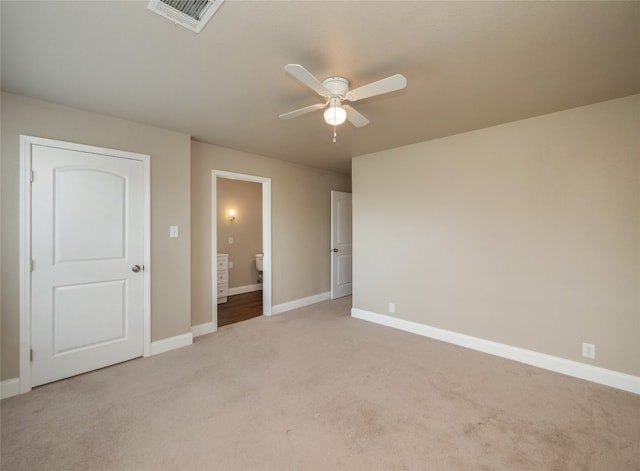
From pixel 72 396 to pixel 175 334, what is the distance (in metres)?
1.01

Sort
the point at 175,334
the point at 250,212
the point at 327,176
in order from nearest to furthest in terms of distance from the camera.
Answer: the point at 175,334
the point at 327,176
the point at 250,212

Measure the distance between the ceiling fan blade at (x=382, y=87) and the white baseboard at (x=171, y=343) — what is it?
305 cm

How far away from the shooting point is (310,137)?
11.0ft

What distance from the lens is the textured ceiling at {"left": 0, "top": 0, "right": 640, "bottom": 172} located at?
4.78 ft

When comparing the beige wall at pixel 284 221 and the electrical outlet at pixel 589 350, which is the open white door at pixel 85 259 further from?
the electrical outlet at pixel 589 350

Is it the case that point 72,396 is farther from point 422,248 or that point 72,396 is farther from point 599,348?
point 599,348

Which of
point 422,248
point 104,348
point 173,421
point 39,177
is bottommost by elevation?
point 173,421

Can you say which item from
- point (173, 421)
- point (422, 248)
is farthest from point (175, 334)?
point (422, 248)

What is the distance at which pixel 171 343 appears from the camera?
3.15m

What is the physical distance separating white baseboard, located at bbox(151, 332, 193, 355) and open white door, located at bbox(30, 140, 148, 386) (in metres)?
0.13

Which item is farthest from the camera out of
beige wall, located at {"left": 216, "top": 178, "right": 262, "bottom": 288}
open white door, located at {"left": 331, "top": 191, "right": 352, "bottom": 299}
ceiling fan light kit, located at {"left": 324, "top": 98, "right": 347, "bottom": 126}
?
beige wall, located at {"left": 216, "top": 178, "right": 262, "bottom": 288}

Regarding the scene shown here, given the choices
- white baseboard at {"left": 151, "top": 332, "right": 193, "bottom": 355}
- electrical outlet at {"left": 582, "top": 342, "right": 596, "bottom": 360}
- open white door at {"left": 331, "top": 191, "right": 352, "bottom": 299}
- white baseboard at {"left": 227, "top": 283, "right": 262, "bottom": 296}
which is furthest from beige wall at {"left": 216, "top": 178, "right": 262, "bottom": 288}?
electrical outlet at {"left": 582, "top": 342, "right": 596, "bottom": 360}

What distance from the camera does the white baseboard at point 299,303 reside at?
14.6ft

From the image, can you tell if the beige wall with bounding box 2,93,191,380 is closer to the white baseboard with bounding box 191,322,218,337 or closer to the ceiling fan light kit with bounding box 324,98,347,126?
the white baseboard with bounding box 191,322,218,337
